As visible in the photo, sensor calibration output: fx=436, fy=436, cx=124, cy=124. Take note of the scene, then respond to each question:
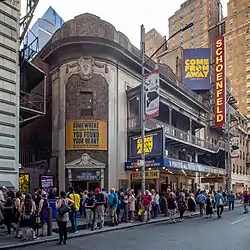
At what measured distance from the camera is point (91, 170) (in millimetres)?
28094

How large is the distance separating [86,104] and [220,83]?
21500 millimetres

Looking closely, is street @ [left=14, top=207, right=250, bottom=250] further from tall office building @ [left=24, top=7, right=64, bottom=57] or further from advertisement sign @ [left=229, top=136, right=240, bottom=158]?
advertisement sign @ [left=229, top=136, right=240, bottom=158]

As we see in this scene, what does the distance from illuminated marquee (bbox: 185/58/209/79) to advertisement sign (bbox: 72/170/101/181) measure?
2473 centimetres

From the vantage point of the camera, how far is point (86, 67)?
94.6 ft

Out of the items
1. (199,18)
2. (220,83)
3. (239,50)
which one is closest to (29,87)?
(220,83)

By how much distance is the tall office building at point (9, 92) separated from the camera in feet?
58.7

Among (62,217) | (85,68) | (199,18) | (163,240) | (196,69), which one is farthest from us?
(199,18)

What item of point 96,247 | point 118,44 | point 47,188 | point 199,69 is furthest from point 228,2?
point 96,247

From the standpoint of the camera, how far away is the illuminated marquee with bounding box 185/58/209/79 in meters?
49.6

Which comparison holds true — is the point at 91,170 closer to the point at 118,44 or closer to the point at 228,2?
the point at 118,44

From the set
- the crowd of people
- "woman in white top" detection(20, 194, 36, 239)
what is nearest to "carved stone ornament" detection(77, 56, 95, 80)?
the crowd of people

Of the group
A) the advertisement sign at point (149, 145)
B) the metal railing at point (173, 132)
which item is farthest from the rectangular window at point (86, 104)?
the advertisement sign at point (149, 145)

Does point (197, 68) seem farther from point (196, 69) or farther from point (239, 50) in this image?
point (239, 50)

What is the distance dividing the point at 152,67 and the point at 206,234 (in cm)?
2015
